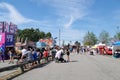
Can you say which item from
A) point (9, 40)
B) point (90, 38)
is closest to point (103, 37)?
point (90, 38)

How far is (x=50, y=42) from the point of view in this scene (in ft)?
285

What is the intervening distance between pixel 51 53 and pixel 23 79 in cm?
2583

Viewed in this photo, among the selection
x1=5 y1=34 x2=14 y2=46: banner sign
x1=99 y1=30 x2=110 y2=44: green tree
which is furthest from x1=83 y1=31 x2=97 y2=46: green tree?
x1=5 y1=34 x2=14 y2=46: banner sign

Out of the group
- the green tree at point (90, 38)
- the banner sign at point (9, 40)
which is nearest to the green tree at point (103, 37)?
the green tree at point (90, 38)

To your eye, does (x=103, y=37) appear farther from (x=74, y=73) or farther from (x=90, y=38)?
(x=74, y=73)

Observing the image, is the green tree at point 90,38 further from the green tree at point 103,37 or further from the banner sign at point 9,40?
the banner sign at point 9,40

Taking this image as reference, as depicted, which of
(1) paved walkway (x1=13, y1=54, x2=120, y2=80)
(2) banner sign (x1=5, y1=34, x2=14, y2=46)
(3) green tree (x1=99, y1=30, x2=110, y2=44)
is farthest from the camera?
(3) green tree (x1=99, y1=30, x2=110, y2=44)

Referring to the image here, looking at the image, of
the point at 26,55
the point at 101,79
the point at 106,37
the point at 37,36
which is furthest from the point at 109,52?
the point at 37,36

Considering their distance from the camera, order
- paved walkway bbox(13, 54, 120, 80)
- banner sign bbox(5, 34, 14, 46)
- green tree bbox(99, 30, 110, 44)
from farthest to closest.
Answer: green tree bbox(99, 30, 110, 44) → banner sign bbox(5, 34, 14, 46) → paved walkway bbox(13, 54, 120, 80)

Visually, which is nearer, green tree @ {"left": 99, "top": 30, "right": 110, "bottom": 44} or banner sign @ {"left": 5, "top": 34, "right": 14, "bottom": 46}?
banner sign @ {"left": 5, "top": 34, "right": 14, "bottom": 46}

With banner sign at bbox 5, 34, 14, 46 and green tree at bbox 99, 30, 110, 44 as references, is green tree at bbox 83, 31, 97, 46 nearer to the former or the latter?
green tree at bbox 99, 30, 110, 44

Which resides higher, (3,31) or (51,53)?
(3,31)

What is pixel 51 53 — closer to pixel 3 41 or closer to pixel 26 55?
pixel 3 41

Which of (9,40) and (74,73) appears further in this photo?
(9,40)
